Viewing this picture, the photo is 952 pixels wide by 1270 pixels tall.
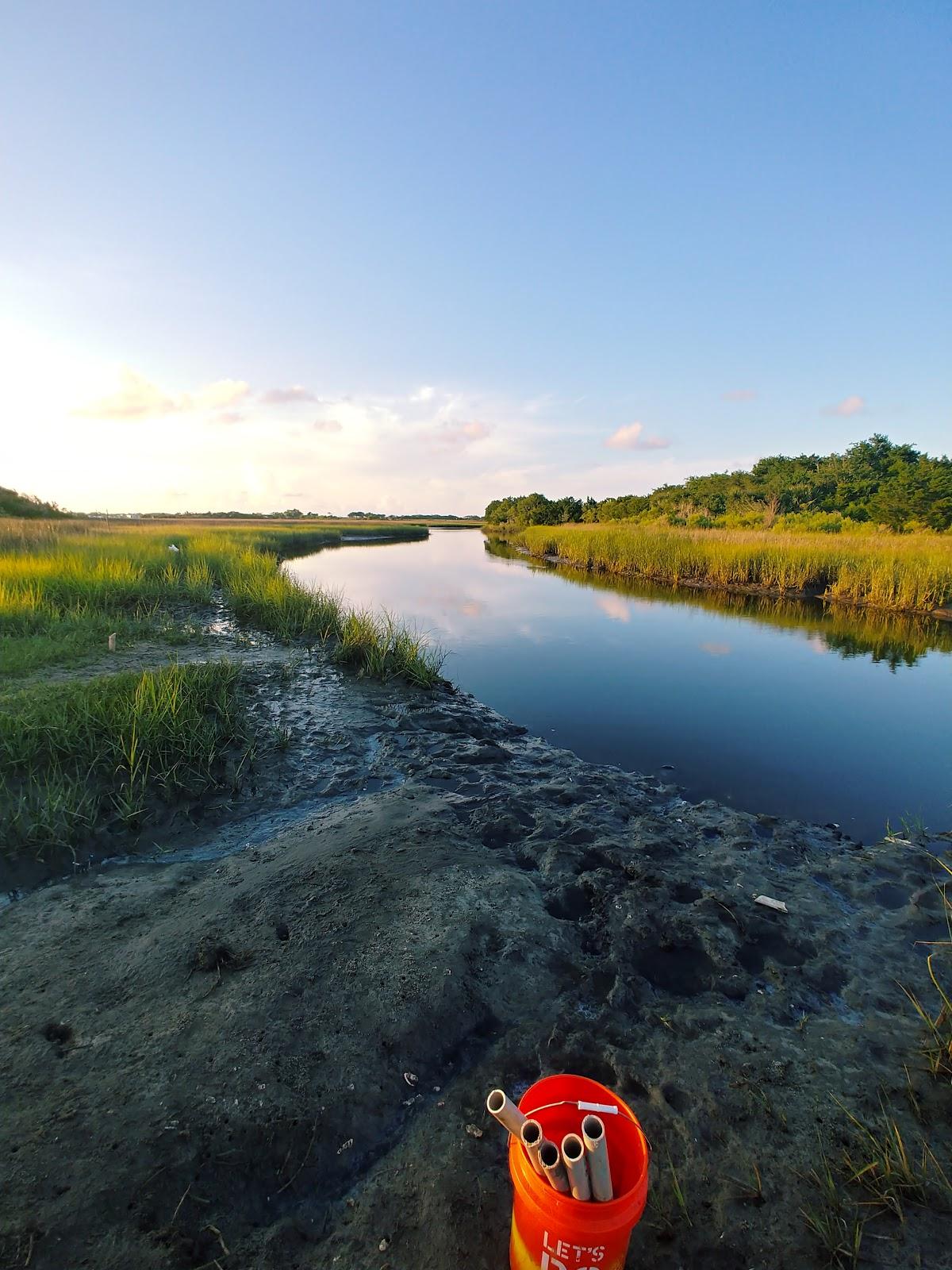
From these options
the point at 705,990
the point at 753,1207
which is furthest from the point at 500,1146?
the point at 705,990

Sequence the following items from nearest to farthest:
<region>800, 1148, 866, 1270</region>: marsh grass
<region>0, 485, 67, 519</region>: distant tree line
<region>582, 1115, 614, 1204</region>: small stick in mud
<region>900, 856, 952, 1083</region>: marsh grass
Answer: <region>582, 1115, 614, 1204</region>: small stick in mud → <region>800, 1148, 866, 1270</region>: marsh grass → <region>900, 856, 952, 1083</region>: marsh grass → <region>0, 485, 67, 519</region>: distant tree line

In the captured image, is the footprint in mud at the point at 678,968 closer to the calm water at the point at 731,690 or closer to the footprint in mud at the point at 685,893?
the footprint in mud at the point at 685,893

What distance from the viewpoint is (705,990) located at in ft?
9.31

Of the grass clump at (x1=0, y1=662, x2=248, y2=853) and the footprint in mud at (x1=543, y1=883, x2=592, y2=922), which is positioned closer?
the footprint in mud at (x1=543, y1=883, x2=592, y2=922)

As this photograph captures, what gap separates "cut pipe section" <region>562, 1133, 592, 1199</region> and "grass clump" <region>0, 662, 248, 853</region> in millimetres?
3888

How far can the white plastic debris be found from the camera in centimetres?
344

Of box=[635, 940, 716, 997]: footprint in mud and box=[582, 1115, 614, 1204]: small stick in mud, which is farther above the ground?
box=[582, 1115, 614, 1204]: small stick in mud

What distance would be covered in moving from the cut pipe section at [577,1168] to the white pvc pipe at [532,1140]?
0.06m

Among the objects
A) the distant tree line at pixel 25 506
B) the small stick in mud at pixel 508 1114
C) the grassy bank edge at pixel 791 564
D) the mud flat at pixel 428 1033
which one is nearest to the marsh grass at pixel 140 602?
the mud flat at pixel 428 1033

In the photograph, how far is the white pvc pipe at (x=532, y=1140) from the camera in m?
1.32

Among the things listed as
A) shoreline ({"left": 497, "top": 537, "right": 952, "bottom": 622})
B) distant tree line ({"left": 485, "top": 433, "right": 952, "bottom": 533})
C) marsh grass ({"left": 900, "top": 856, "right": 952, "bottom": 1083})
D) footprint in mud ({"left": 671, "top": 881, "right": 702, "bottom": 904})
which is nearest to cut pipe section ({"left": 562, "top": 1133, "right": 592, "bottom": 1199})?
marsh grass ({"left": 900, "top": 856, "right": 952, "bottom": 1083})

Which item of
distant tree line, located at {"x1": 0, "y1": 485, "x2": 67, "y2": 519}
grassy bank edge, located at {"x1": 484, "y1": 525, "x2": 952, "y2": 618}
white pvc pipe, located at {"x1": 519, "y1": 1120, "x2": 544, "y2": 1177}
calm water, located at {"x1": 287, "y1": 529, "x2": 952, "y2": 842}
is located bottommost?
calm water, located at {"x1": 287, "y1": 529, "x2": 952, "y2": 842}

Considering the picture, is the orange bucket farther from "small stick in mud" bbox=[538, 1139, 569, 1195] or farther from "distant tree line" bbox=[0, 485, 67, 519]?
"distant tree line" bbox=[0, 485, 67, 519]

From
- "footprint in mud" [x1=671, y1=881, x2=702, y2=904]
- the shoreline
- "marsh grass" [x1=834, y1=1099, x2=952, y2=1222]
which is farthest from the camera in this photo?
the shoreline
